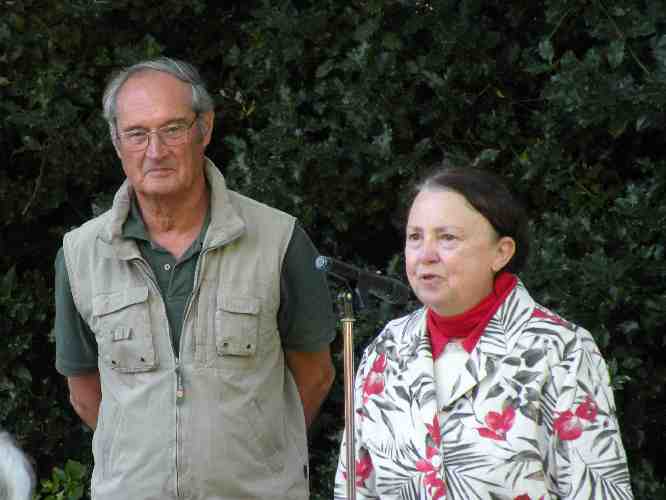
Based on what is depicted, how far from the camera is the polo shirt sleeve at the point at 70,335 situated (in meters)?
3.81

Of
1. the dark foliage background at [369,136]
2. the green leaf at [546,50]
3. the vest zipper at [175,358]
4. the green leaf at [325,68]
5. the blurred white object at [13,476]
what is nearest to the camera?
the blurred white object at [13,476]

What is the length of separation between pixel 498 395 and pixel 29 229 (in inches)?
119

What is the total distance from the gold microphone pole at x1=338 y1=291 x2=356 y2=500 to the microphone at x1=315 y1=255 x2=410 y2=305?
5 centimetres

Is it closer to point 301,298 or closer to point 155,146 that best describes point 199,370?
point 301,298

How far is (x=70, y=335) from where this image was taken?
386 centimetres

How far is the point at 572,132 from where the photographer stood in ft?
15.9

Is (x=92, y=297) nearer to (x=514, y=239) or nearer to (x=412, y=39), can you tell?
(x=514, y=239)

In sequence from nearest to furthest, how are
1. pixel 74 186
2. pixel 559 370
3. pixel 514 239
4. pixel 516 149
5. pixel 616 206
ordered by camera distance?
pixel 559 370, pixel 514 239, pixel 616 206, pixel 516 149, pixel 74 186

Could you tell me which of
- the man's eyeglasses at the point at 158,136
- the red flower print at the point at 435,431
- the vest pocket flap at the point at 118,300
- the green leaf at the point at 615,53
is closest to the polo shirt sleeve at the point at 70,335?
the vest pocket flap at the point at 118,300

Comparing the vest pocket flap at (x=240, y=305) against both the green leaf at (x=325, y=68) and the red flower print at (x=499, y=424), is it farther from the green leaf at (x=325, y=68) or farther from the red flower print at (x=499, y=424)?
the green leaf at (x=325, y=68)

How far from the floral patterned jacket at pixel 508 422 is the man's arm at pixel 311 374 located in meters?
0.77

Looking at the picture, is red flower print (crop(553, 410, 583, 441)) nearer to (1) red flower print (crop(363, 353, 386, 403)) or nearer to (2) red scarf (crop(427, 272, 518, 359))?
(2) red scarf (crop(427, 272, 518, 359))

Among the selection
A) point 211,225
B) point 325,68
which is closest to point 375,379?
point 211,225

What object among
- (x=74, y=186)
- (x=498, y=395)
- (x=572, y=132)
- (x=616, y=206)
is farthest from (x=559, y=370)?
(x=74, y=186)
